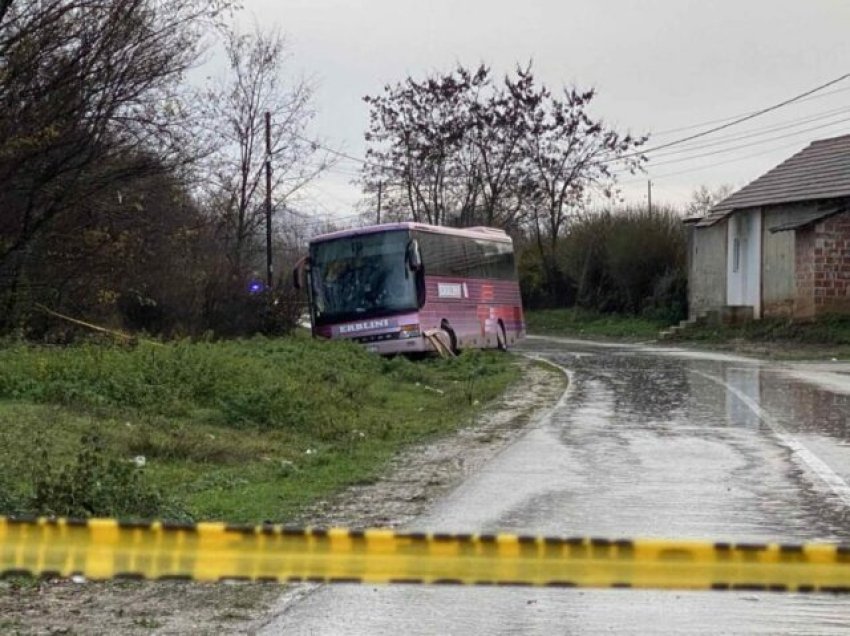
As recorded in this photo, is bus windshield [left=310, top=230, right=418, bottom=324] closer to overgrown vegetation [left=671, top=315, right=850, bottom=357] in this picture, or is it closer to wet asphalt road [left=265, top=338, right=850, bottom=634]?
wet asphalt road [left=265, top=338, right=850, bottom=634]

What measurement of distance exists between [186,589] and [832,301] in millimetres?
33217

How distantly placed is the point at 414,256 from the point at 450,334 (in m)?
3.20

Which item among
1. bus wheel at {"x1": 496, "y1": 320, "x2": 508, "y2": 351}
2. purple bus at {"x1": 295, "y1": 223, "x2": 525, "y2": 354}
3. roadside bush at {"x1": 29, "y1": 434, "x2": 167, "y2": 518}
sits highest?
purple bus at {"x1": 295, "y1": 223, "x2": 525, "y2": 354}

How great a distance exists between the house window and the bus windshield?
19224mm

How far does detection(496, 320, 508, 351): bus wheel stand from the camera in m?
32.8

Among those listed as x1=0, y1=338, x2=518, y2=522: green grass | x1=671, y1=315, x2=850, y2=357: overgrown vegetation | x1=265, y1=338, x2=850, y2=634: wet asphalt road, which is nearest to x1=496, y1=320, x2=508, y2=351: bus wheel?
x1=671, y1=315, x2=850, y2=357: overgrown vegetation

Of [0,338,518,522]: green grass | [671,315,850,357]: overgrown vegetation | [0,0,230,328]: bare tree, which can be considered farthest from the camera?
[671,315,850,357]: overgrown vegetation

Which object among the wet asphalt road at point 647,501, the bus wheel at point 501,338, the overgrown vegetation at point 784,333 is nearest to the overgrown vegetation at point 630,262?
the overgrown vegetation at point 784,333

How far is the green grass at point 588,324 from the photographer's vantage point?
45188 mm

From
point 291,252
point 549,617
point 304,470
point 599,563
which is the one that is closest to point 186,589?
point 549,617

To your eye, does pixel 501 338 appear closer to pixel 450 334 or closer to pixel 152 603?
pixel 450 334

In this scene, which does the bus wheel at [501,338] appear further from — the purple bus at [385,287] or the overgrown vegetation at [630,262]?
the overgrown vegetation at [630,262]

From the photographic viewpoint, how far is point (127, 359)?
49.4 feet

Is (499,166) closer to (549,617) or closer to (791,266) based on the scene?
(791,266)
